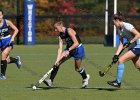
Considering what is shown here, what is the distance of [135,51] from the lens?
43.0 feet

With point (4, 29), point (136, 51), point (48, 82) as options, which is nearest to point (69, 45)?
point (48, 82)

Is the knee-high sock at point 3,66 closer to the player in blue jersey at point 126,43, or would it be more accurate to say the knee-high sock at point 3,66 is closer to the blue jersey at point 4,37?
the blue jersey at point 4,37

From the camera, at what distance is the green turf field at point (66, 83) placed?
1212cm

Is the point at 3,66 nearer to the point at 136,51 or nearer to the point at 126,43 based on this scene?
the point at 126,43

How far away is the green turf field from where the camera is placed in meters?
12.1

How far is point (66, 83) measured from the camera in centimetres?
1452

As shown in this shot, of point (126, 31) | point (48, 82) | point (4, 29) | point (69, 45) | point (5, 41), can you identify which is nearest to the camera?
point (126, 31)

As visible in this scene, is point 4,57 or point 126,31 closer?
point 126,31

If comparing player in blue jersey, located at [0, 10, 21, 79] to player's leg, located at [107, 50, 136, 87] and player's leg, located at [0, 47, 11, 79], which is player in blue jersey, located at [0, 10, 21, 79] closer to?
player's leg, located at [0, 47, 11, 79]

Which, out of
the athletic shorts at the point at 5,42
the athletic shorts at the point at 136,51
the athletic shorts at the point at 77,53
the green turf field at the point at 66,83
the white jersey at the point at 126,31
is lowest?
the green turf field at the point at 66,83

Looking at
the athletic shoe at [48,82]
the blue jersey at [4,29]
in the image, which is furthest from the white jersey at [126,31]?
the blue jersey at [4,29]

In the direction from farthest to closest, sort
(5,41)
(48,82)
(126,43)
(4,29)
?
(5,41) → (4,29) → (48,82) → (126,43)

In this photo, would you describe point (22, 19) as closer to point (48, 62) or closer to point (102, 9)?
point (102, 9)

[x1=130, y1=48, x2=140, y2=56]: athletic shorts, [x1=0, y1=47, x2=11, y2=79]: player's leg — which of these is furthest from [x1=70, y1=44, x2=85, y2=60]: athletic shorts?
[x1=0, y1=47, x2=11, y2=79]: player's leg
